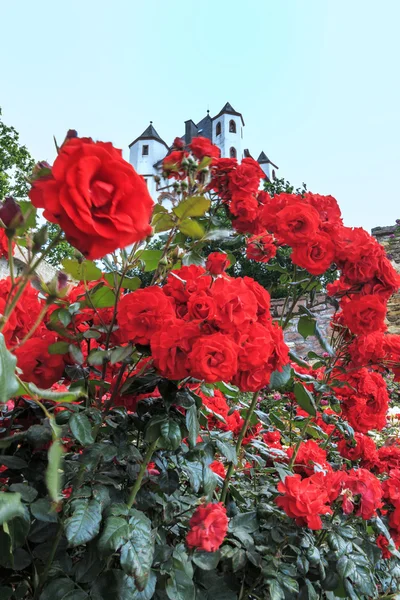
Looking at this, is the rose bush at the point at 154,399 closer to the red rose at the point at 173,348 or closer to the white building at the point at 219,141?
the red rose at the point at 173,348

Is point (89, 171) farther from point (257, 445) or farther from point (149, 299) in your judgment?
point (257, 445)

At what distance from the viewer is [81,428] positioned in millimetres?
709

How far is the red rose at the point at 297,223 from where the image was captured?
41.1 inches

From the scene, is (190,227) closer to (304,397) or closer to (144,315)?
(144,315)

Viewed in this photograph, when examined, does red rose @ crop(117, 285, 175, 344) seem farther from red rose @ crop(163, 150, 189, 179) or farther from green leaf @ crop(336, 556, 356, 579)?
green leaf @ crop(336, 556, 356, 579)

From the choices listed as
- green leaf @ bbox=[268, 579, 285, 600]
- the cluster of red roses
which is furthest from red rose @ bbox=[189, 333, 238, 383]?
green leaf @ bbox=[268, 579, 285, 600]

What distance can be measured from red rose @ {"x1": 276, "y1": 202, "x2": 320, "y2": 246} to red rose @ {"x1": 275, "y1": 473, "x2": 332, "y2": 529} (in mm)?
528

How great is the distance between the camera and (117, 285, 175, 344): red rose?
72 cm

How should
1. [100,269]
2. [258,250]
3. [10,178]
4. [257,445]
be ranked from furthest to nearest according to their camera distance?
[10,178], [258,250], [257,445], [100,269]

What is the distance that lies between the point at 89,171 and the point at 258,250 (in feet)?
3.36

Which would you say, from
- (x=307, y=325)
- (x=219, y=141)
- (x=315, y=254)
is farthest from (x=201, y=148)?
(x=219, y=141)

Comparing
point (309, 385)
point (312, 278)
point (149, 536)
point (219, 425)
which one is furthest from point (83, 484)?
point (309, 385)

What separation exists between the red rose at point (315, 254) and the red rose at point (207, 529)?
0.56 metres

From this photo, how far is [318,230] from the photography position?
1089 millimetres
